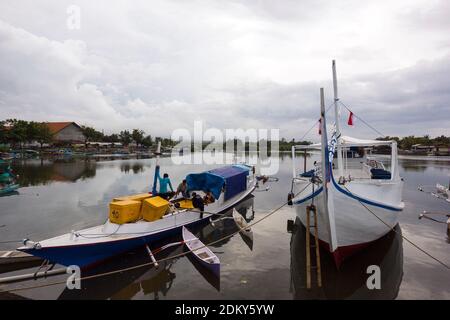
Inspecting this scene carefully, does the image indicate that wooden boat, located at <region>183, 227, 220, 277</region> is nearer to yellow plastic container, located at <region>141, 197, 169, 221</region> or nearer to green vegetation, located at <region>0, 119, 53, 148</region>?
yellow plastic container, located at <region>141, 197, 169, 221</region>

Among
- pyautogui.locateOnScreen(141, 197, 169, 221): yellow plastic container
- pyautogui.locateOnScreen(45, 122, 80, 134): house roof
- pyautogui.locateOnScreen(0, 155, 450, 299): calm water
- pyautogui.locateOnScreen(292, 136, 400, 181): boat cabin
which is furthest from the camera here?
pyautogui.locateOnScreen(45, 122, 80, 134): house roof

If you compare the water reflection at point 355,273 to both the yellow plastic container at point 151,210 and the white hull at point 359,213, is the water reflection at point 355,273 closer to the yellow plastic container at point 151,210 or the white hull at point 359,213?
the white hull at point 359,213

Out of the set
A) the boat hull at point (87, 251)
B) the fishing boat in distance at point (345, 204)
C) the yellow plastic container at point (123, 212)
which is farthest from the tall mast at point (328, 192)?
the yellow plastic container at point (123, 212)

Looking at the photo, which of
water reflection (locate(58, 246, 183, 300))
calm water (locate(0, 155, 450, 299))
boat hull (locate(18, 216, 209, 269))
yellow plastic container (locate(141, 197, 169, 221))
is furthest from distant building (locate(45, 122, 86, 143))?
water reflection (locate(58, 246, 183, 300))

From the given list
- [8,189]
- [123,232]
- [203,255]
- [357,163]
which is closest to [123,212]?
[123,232]

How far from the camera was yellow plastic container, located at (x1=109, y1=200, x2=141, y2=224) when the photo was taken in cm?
1195

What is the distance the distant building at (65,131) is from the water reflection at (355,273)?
378 ft

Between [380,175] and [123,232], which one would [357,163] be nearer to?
[380,175]

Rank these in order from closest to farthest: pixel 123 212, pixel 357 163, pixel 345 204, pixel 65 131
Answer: pixel 345 204, pixel 123 212, pixel 357 163, pixel 65 131

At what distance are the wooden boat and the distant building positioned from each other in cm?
11009

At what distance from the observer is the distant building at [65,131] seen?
10331cm

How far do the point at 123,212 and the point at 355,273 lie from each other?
1063cm

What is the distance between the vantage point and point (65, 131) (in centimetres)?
10638

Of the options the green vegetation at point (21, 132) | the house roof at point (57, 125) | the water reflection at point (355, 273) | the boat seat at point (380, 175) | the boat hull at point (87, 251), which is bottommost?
the water reflection at point (355, 273)
